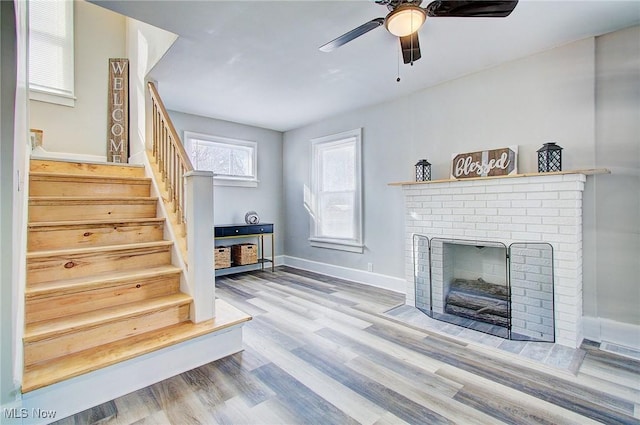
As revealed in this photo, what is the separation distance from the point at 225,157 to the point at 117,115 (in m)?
1.52

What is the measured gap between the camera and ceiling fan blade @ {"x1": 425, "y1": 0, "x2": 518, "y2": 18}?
1684 mm

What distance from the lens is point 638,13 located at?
2.23 meters

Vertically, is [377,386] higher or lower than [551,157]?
lower

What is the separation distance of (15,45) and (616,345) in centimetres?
425

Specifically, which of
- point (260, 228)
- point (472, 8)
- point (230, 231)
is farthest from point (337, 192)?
point (472, 8)

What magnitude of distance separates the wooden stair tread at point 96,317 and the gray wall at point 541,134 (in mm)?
2738

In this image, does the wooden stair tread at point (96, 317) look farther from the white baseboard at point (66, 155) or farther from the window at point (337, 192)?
the window at point (337, 192)

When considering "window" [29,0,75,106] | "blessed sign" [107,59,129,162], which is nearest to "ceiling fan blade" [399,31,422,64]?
"blessed sign" [107,59,129,162]

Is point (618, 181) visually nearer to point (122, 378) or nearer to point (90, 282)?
point (122, 378)

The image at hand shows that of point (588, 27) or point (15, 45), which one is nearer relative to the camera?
point (15, 45)

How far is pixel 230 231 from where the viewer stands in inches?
179

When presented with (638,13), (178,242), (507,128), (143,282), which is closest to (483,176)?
(507,128)

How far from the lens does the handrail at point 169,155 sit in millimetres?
2617

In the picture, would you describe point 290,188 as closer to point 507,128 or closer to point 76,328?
point 507,128
